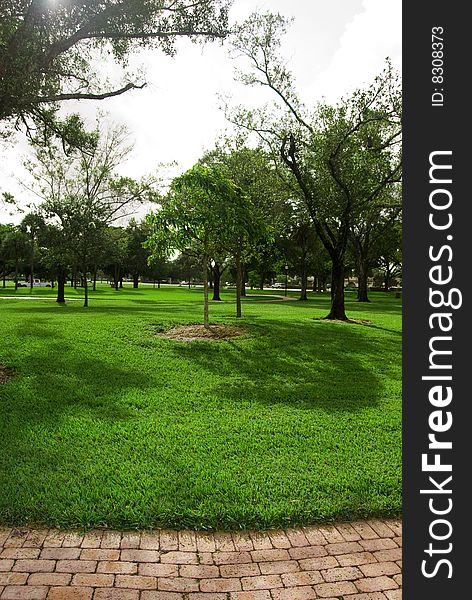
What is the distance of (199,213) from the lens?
37.0ft

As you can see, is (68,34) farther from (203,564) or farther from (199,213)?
(203,564)

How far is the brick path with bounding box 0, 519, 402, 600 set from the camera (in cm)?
268

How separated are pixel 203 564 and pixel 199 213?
9.12 meters

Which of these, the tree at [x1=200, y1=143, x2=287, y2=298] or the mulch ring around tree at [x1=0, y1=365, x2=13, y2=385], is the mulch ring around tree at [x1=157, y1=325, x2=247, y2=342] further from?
the tree at [x1=200, y1=143, x2=287, y2=298]

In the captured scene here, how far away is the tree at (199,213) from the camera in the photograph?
11.2 m

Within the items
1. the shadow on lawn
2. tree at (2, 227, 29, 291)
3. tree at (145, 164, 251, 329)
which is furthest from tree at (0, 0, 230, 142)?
tree at (2, 227, 29, 291)

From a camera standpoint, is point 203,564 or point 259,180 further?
point 259,180

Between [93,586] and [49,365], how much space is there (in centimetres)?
584

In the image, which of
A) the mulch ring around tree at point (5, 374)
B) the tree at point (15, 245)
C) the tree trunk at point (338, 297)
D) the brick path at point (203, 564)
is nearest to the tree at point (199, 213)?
the mulch ring around tree at point (5, 374)

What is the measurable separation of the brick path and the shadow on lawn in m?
3.13

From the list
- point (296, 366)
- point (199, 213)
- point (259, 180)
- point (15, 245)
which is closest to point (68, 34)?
point (199, 213)

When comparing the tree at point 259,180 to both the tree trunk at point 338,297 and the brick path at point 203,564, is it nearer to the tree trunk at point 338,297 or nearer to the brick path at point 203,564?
the tree trunk at point 338,297

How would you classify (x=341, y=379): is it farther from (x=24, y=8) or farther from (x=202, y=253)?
(x=24, y=8)

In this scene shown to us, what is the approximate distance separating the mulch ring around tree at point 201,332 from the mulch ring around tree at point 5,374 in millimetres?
3920
